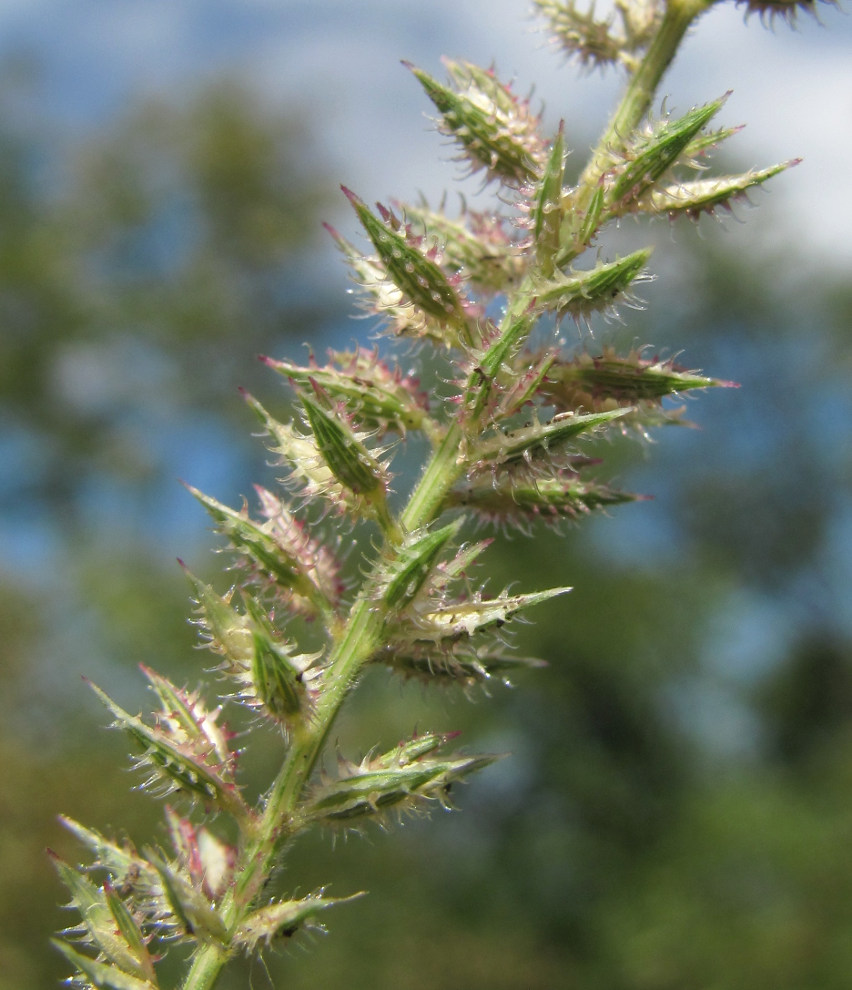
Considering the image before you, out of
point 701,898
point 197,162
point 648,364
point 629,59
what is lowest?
point 701,898

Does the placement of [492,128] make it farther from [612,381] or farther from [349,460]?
[349,460]

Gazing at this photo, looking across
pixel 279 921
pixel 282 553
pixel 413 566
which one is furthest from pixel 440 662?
pixel 279 921

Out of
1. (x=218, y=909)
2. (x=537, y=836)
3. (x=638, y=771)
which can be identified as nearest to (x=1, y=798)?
(x=218, y=909)

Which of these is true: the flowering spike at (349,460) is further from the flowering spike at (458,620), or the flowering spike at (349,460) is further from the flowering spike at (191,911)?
the flowering spike at (191,911)

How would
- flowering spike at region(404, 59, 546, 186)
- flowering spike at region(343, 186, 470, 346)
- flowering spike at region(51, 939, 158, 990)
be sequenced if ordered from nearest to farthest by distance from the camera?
flowering spike at region(51, 939, 158, 990) < flowering spike at region(343, 186, 470, 346) < flowering spike at region(404, 59, 546, 186)

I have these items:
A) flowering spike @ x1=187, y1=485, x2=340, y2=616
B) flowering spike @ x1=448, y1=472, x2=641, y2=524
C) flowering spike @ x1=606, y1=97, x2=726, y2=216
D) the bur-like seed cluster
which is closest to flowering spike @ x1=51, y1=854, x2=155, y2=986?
the bur-like seed cluster

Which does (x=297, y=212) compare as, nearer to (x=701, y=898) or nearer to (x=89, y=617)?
(x=89, y=617)

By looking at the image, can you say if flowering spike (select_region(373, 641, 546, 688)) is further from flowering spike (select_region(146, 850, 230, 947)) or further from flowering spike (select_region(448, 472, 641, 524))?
flowering spike (select_region(146, 850, 230, 947))
